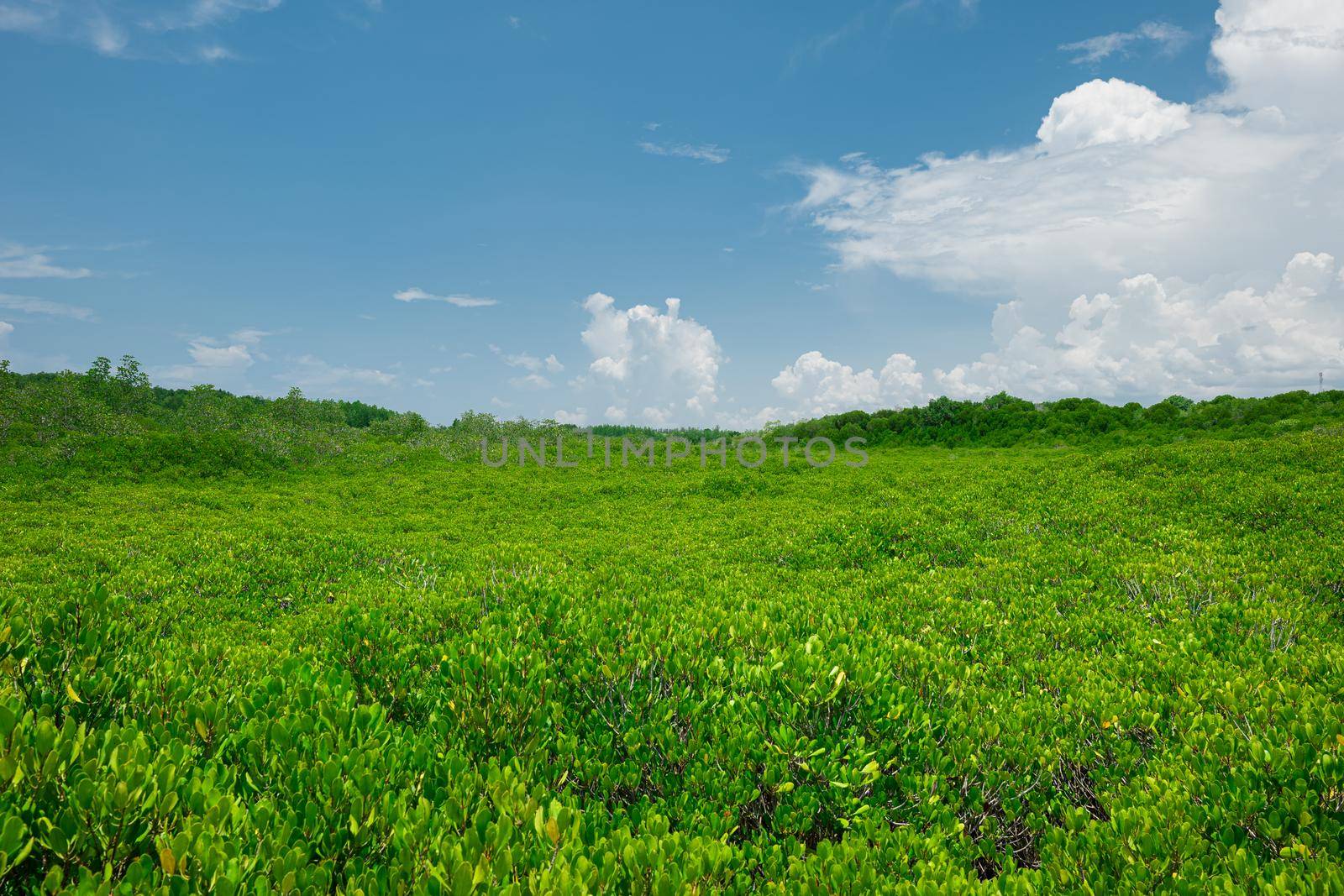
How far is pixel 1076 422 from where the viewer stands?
127 ft

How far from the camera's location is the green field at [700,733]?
3357 millimetres

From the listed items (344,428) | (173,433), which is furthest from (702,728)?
(344,428)

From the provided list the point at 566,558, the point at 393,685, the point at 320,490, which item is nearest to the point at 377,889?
the point at 393,685

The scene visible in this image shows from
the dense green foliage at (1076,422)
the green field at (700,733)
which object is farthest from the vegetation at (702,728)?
the dense green foliage at (1076,422)

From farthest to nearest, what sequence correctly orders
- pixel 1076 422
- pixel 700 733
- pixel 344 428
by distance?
pixel 344 428 < pixel 1076 422 < pixel 700 733

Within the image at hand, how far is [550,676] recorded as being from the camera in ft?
19.6

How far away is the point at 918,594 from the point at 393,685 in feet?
30.4

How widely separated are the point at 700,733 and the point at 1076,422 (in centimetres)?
4208

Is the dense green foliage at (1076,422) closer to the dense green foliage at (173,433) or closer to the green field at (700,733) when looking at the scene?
the green field at (700,733)

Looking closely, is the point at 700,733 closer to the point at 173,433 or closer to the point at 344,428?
the point at 173,433

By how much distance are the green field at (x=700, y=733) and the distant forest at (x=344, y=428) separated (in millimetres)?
24211

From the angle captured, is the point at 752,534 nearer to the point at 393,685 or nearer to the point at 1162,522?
the point at 1162,522

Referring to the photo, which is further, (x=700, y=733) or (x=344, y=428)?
(x=344, y=428)

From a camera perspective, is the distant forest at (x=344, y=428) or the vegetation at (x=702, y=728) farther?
the distant forest at (x=344, y=428)
